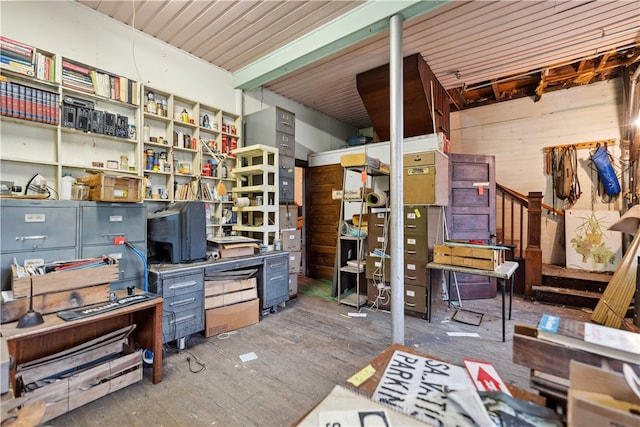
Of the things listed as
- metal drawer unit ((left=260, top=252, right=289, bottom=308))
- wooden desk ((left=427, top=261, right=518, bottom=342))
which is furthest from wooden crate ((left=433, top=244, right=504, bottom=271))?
metal drawer unit ((left=260, top=252, right=289, bottom=308))

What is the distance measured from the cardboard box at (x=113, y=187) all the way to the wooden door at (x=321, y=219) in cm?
324

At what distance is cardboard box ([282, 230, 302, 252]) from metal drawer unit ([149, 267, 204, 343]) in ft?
4.76

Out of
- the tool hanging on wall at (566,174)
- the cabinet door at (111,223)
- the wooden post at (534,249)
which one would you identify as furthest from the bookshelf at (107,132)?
the tool hanging on wall at (566,174)

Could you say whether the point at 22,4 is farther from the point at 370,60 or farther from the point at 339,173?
the point at 339,173

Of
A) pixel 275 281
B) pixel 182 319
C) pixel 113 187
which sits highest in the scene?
pixel 113 187

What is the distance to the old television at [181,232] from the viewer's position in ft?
8.95

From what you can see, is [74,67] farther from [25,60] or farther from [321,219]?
[321,219]

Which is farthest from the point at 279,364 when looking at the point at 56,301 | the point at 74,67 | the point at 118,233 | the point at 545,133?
the point at 545,133

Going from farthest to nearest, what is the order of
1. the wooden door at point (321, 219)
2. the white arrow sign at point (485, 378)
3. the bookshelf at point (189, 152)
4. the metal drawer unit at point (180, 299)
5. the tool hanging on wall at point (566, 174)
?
the wooden door at point (321, 219), the tool hanging on wall at point (566, 174), the bookshelf at point (189, 152), the metal drawer unit at point (180, 299), the white arrow sign at point (485, 378)

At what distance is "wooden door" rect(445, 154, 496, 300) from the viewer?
4.08m

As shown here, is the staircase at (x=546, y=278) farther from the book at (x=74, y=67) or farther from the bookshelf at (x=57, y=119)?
the book at (x=74, y=67)

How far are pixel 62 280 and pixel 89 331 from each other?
613mm

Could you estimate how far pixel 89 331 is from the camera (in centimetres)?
215

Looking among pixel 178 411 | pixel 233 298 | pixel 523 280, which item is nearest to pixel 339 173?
pixel 233 298
